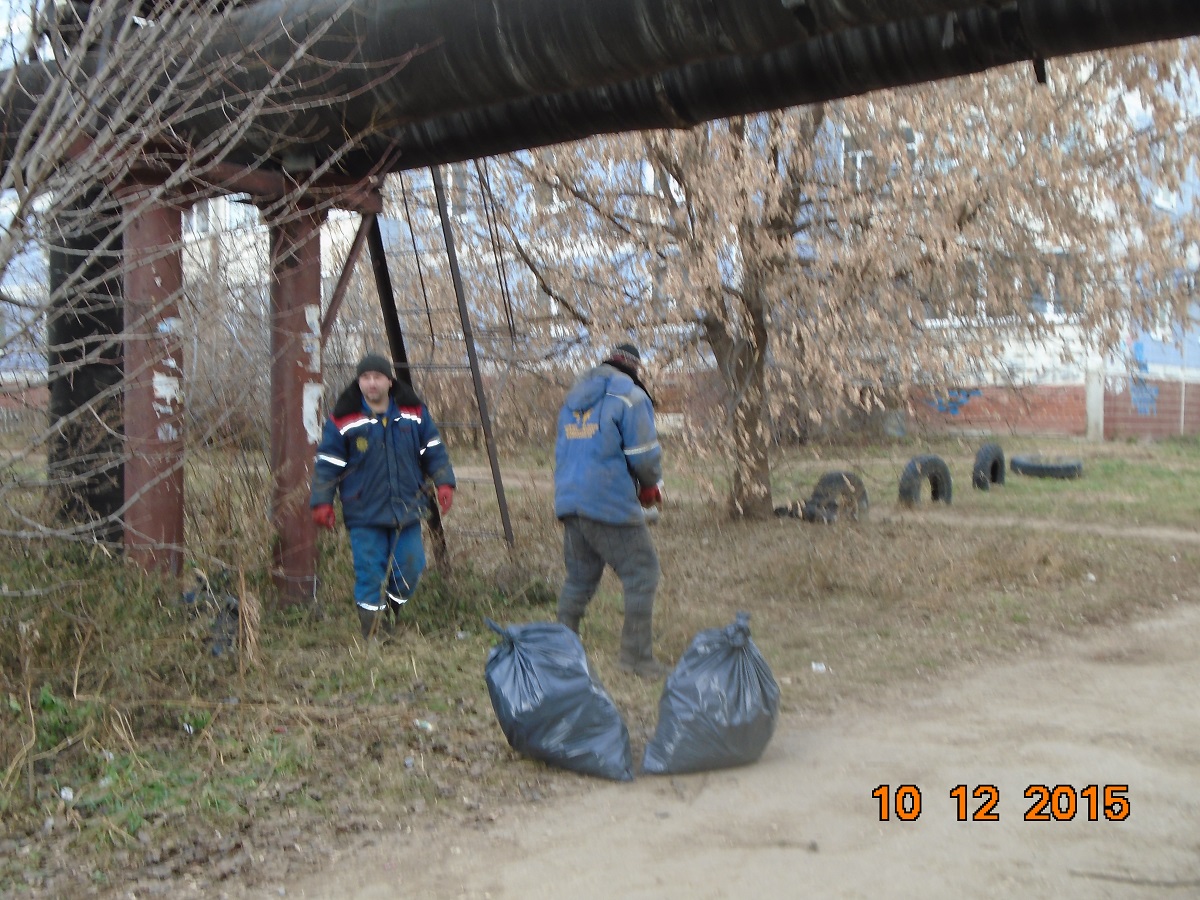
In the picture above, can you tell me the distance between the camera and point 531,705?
4.85 meters

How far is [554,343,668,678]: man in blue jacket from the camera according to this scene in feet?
20.2

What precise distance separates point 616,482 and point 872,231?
536cm

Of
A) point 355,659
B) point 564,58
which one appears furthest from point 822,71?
point 355,659

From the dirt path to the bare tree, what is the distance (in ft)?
18.1

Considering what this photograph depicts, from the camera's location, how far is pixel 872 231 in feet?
34.3

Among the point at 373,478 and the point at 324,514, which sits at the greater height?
the point at 373,478

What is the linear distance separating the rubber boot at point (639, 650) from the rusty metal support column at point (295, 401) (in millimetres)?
2064

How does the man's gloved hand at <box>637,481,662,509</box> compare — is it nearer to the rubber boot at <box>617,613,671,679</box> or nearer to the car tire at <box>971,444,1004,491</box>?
the rubber boot at <box>617,613,671,679</box>

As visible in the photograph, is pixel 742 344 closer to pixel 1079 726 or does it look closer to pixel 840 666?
pixel 840 666

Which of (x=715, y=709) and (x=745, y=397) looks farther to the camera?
(x=745, y=397)

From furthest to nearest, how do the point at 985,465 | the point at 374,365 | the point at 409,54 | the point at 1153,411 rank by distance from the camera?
the point at 1153,411, the point at 985,465, the point at 374,365, the point at 409,54

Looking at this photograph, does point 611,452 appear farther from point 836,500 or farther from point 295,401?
point 836,500

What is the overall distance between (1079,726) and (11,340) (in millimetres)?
5069

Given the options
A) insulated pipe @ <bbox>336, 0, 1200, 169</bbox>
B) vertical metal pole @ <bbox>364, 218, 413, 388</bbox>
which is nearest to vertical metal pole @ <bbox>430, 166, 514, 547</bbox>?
vertical metal pole @ <bbox>364, 218, 413, 388</bbox>
